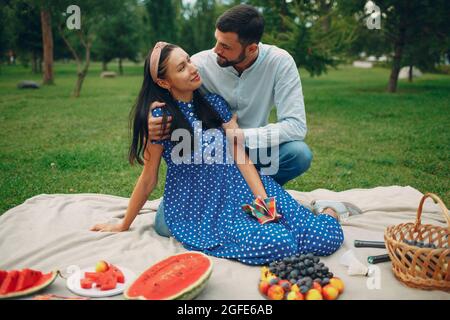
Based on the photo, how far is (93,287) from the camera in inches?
→ 113

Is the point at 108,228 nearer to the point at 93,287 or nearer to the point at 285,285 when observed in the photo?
the point at 93,287

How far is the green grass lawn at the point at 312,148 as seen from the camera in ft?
18.9

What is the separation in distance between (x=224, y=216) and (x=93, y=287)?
1.06 metres

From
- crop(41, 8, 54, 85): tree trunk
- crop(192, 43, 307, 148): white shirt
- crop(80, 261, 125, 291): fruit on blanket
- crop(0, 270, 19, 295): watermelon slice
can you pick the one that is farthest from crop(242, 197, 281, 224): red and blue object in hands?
crop(41, 8, 54, 85): tree trunk

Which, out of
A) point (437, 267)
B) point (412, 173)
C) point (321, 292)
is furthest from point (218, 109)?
point (412, 173)

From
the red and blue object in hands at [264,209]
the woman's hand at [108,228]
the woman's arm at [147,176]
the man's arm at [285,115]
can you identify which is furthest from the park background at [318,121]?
the red and blue object in hands at [264,209]

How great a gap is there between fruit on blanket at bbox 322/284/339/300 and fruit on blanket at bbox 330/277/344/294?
0.04 meters

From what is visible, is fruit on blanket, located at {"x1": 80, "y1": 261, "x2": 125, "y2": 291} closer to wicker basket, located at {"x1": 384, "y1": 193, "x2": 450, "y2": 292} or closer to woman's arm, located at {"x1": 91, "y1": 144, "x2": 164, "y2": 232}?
woman's arm, located at {"x1": 91, "y1": 144, "x2": 164, "y2": 232}

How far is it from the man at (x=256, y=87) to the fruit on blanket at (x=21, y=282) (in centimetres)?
112

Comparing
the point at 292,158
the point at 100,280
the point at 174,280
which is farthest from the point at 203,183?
the point at 100,280

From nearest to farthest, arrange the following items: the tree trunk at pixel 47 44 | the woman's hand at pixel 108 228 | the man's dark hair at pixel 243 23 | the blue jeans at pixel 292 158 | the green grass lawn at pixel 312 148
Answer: the man's dark hair at pixel 243 23 < the woman's hand at pixel 108 228 < the blue jeans at pixel 292 158 < the green grass lawn at pixel 312 148 < the tree trunk at pixel 47 44

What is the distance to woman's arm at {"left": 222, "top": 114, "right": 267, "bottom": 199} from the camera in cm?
358

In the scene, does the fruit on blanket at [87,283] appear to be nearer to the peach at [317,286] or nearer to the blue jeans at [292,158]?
the peach at [317,286]

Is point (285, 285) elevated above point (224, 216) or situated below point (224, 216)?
below
